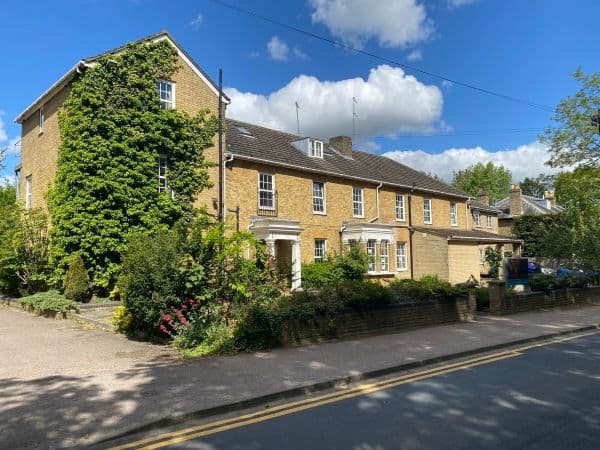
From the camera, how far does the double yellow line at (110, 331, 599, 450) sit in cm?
538

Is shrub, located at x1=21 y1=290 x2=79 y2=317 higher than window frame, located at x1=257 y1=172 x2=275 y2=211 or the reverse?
the reverse

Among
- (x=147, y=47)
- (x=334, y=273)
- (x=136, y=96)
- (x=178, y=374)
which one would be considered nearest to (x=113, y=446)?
(x=178, y=374)

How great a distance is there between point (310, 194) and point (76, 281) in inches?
508

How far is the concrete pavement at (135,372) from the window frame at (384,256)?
15258 millimetres

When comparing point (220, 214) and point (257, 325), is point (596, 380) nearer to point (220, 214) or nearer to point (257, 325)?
Result: point (257, 325)

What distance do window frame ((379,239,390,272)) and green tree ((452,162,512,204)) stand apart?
172 feet

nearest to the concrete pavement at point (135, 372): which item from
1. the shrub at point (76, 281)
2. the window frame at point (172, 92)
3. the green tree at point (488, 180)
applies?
the shrub at point (76, 281)

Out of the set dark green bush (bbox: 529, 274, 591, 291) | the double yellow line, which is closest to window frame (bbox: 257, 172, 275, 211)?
dark green bush (bbox: 529, 274, 591, 291)

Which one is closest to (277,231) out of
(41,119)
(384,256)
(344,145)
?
(384,256)

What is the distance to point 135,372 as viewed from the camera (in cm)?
818

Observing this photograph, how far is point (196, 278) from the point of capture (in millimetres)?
10461

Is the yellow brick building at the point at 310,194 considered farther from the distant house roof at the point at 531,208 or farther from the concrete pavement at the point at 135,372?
the distant house roof at the point at 531,208

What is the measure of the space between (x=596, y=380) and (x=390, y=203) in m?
23.7

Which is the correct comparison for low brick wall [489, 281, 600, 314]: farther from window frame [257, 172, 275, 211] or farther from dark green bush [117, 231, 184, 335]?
dark green bush [117, 231, 184, 335]
